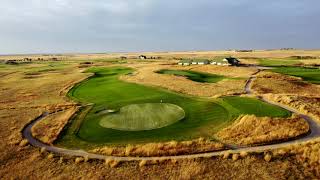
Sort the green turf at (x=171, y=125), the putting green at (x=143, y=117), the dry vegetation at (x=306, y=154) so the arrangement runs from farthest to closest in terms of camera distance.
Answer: the putting green at (x=143, y=117), the green turf at (x=171, y=125), the dry vegetation at (x=306, y=154)

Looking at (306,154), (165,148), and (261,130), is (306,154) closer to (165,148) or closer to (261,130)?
(261,130)

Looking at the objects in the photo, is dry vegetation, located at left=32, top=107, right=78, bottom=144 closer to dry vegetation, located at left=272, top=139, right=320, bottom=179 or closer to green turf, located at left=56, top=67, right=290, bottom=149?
green turf, located at left=56, top=67, right=290, bottom=149

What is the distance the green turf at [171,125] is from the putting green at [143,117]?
0.99 metres

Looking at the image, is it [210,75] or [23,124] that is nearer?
[23,124]

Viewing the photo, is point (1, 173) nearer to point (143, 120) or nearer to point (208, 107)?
point (143, 120)

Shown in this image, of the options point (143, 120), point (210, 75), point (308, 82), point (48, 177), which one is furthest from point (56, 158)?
point (210, 75)

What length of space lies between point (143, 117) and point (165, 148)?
11385 millimetres

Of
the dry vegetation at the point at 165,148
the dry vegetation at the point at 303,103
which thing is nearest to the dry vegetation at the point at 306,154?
the dry vegetation at the point at 165,148

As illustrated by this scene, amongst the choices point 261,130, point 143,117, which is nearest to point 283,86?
point 261,130

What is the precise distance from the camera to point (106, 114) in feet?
149

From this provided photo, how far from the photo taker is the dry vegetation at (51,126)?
36.9 meters

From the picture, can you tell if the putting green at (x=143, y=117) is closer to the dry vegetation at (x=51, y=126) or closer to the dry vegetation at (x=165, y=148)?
the dry vegetation at (x=51, y=126)

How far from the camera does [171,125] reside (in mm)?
38000

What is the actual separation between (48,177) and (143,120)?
49.4ft
